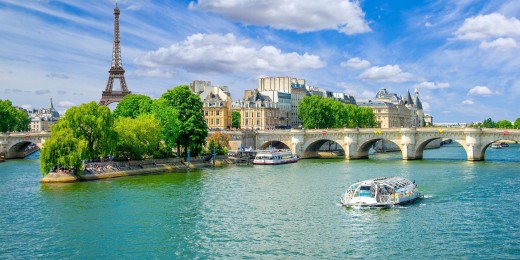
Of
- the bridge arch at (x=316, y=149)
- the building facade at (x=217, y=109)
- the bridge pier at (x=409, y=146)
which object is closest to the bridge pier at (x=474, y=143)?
the bridge pier at (x=409, y=146)

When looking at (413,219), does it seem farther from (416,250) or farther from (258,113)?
(258,113)

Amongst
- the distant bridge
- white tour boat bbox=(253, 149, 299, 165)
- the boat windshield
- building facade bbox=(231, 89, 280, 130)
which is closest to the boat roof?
the boat windshield

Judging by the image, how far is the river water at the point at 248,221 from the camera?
26.1 metres

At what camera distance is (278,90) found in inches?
5187

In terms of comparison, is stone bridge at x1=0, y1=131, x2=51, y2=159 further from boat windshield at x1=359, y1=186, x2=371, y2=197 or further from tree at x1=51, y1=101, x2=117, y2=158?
boat windshield at x1=359, y1=186, x2=371, y2=197

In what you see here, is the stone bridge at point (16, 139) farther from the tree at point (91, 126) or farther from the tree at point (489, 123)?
the tree at point (489, 123)

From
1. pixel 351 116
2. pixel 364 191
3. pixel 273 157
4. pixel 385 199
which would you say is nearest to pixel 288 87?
pixel 351 116

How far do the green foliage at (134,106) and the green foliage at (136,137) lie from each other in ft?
61.1

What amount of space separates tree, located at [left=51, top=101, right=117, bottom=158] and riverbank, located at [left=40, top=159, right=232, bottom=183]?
4.48 ft

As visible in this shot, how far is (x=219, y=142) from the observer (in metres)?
79.2

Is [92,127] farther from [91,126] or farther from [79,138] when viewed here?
[79,138]

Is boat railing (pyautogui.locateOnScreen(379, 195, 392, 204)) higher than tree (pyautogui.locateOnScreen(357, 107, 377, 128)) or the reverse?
the reverse

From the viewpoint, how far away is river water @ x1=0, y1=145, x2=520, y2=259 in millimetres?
26094

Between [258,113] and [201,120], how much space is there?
50696 millimetres
